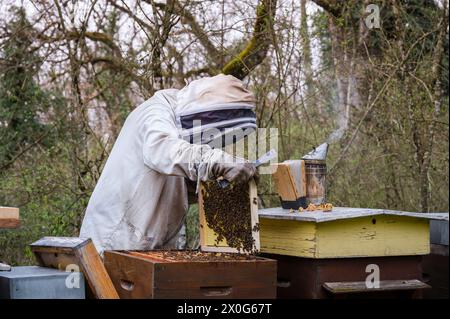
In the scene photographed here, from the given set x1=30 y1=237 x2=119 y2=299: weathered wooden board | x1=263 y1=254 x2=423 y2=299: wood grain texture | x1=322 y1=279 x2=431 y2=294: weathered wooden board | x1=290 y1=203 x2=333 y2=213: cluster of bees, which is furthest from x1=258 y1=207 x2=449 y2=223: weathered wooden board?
x1=30 y1=237 x2=119 y2=299: weathered wooden board

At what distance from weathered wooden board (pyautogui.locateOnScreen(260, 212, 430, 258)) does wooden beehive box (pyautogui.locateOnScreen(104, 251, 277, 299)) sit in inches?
18.5

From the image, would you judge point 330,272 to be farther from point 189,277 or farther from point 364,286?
point 189,277

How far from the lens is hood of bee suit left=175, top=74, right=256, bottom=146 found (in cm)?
311

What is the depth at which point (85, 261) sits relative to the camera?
8.45 feet

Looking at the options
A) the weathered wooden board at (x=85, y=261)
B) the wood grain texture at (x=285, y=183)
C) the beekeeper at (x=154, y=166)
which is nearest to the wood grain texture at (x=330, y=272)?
the wood grain texture at (x=285, y=183)

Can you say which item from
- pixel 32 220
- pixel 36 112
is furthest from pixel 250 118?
pixel 36 112

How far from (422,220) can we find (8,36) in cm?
448

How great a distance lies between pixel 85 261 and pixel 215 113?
0.96 m

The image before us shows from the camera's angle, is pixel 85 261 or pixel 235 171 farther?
pixel 235 171

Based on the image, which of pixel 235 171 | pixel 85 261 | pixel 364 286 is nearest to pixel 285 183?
pixel 364 286

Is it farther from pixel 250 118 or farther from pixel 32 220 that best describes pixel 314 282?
pixel 32 220

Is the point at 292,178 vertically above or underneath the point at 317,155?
underneath

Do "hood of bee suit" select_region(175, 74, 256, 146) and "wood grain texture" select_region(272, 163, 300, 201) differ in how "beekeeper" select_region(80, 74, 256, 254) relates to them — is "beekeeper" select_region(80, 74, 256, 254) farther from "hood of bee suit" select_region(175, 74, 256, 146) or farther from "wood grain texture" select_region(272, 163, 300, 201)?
"wood grain texture" select_region(272, 163, 300, 201)

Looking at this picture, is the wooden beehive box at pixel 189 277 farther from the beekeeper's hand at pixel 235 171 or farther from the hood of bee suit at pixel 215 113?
the hood of bee suit at pixel 215 113
